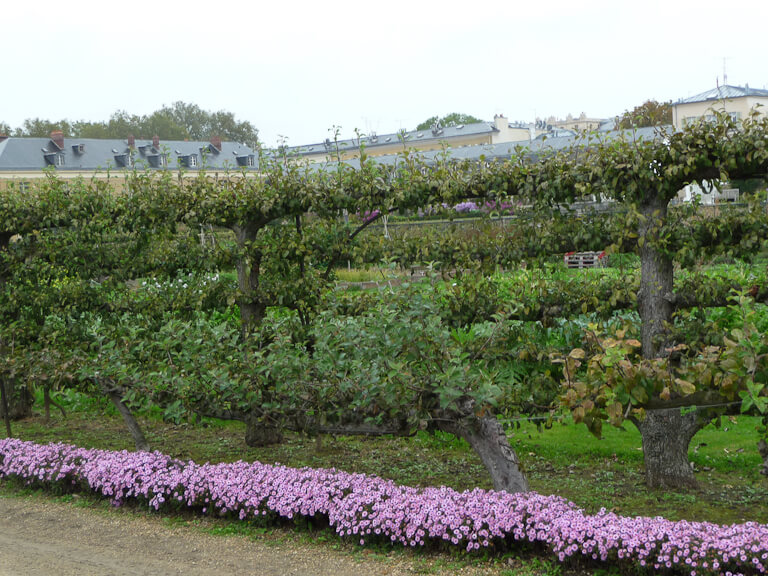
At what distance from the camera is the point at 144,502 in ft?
19.2

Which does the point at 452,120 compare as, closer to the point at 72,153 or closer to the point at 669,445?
the point at 72,153

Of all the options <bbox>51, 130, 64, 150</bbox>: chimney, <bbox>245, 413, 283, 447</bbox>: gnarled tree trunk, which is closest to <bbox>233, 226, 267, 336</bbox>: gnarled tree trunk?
<bbox>245, 413, 283, 447</bbox>: gnarled tree trunk

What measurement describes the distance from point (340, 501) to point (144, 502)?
5.87 ft

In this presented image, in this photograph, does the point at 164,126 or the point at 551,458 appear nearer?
the point at 551,458

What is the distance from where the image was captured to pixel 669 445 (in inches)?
223

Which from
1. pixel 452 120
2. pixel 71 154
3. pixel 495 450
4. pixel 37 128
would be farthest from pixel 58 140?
pixel 495 450

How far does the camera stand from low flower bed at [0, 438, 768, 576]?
13.2 ft

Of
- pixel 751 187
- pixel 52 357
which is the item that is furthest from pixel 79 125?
pixel 52 357

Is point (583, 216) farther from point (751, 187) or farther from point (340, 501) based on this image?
point (751, 187)

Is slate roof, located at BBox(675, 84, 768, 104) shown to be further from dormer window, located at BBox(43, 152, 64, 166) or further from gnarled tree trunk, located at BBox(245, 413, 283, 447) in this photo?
dormer window, located at BBox(43, 152, 64, 166)

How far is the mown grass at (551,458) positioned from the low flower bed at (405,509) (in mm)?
701

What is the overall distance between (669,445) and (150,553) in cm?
372

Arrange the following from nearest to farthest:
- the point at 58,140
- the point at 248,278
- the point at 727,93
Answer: the point at 248,278, the point at 727,93, the point at 58,140

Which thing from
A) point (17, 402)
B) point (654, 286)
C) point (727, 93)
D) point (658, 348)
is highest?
point (727, 93)
